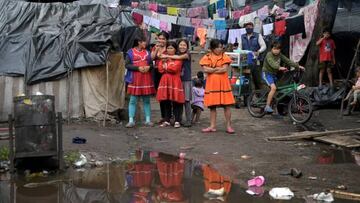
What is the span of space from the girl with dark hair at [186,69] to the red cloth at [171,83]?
0.10 meters

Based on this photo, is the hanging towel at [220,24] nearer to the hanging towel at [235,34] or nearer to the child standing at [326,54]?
the hanging towel at [235,34]

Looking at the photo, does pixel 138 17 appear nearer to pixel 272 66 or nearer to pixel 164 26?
pixel 164 26

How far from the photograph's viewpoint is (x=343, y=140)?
9312 millimetres

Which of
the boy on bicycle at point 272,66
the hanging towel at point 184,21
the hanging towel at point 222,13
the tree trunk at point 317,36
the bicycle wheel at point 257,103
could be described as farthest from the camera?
the hanging towel at point 222,13

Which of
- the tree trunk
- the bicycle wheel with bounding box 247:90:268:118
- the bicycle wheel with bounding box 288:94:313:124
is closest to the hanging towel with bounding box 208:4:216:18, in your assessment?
the tree trunk

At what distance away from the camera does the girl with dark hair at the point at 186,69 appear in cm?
1072

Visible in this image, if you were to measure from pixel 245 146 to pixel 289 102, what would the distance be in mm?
2950

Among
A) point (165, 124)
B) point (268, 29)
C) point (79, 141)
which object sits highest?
point (268, 29)

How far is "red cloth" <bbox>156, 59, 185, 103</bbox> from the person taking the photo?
10720 mm

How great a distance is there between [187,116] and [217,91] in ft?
3.75

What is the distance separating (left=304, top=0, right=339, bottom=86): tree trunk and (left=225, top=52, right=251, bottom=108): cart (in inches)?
64.7

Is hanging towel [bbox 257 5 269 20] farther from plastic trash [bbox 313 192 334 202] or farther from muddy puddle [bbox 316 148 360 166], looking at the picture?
plastic trash [bbox 313 192 334 202]

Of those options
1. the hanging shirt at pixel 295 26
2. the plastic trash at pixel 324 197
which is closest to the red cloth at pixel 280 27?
the hanging shirt at pixel 295 26

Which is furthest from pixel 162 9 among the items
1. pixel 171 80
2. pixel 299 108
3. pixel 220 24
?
pixel 299 108
